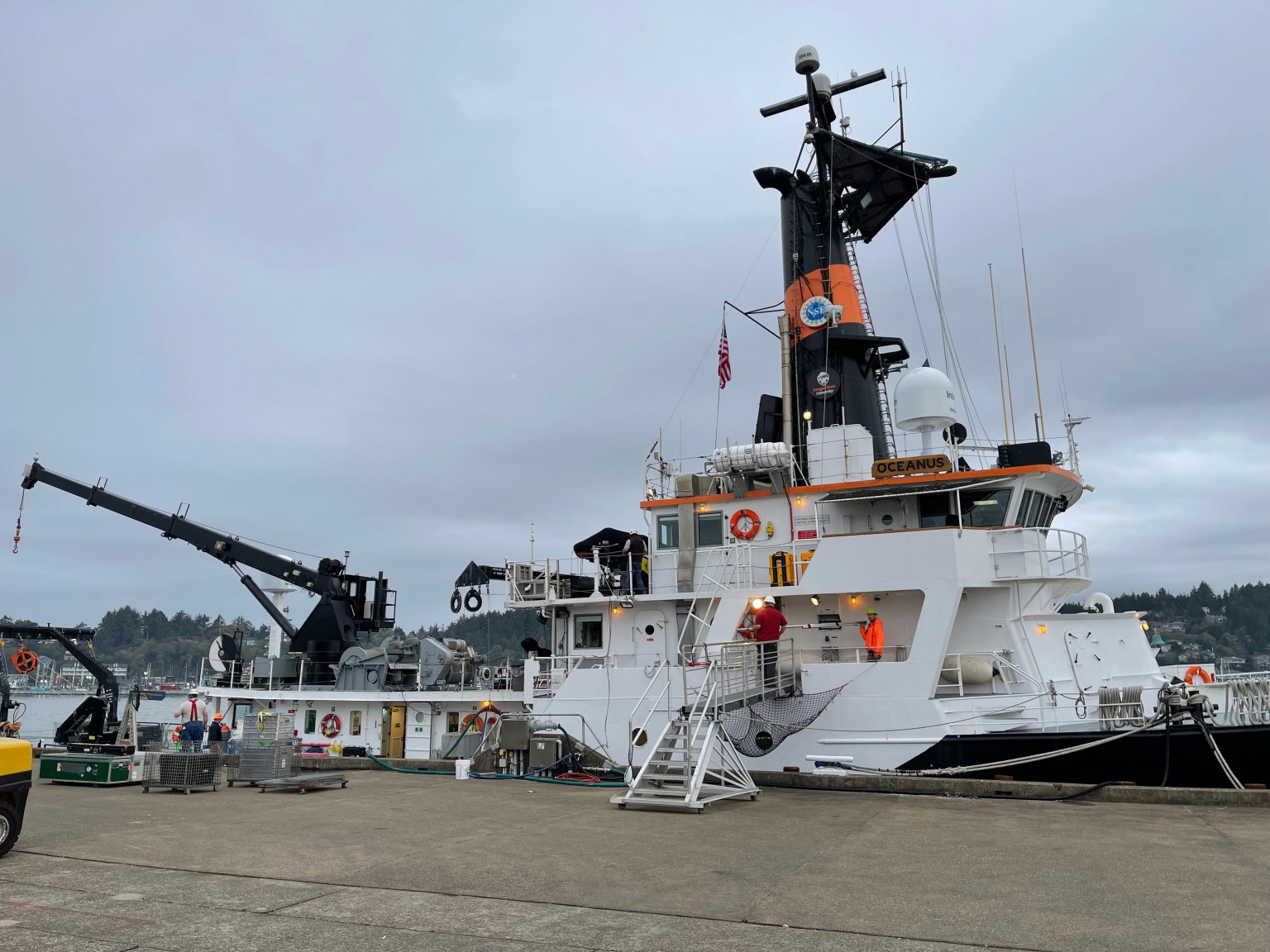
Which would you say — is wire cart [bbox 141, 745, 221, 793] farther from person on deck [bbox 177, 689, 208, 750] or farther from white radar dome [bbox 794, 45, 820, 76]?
white radar dome [bbox 794, 45, 820, 76]

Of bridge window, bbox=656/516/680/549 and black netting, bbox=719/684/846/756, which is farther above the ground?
bridge window, bbox=656/516/680/549

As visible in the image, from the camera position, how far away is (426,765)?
17406 millimetres

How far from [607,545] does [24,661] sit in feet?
60.0

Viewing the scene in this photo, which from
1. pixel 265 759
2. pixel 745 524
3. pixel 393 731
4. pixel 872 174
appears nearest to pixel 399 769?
pixel 393 731

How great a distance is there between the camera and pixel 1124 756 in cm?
1210

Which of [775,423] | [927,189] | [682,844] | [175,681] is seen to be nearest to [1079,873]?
[682,844]

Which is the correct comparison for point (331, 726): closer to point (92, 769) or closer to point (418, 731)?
point (418, 731)

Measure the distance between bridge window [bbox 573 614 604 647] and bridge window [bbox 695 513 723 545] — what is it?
2.88 metres

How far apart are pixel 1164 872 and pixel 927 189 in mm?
18994

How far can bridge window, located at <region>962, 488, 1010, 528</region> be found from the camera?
15.1m

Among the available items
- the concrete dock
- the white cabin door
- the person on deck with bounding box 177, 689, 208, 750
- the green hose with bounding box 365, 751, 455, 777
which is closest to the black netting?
the concrete dock

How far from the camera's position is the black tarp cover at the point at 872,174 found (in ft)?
70.4

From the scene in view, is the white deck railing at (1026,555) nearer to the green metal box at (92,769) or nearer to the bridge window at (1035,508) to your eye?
the bridge window at (1035,508)

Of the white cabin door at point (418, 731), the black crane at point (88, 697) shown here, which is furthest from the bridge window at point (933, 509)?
the black crane at point (88, 697)
